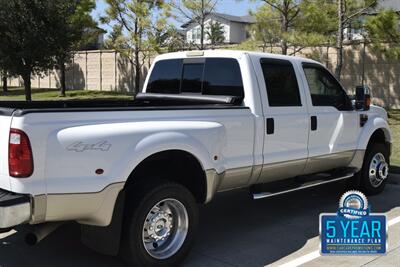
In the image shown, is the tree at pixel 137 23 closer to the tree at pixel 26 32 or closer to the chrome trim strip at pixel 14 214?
the tree at pixel 26 32

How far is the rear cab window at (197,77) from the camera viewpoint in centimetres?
542

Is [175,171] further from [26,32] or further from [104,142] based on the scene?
[26,32]

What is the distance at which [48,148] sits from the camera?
11.8ft

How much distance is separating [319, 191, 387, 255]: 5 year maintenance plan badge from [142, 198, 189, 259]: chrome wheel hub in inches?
51.7

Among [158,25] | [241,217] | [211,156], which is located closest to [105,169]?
[211,156]

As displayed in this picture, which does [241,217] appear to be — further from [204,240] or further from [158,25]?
[158,25]

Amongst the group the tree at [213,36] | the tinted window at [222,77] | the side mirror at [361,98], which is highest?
the tree at [213,36]

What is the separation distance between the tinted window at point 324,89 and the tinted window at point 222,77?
3.61ft

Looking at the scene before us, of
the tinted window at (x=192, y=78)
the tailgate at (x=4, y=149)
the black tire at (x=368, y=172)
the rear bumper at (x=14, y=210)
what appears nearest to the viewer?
the rear bumper at (x=14, y=210)

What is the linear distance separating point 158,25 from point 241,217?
740 inches

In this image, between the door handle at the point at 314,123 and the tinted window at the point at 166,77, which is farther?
the tinted window at the point at 166,77

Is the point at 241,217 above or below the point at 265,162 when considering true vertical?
below

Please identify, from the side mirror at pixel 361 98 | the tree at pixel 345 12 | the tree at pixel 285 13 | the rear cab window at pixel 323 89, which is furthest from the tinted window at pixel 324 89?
the tree at pixel 285 13

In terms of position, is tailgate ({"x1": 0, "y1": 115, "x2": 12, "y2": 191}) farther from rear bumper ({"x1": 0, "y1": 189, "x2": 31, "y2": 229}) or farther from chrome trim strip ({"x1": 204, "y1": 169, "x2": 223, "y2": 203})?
chrome trim strip ({"x1": 204, "y1": 169, "x2": 223, "y2": 203})
